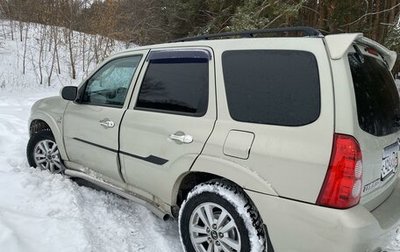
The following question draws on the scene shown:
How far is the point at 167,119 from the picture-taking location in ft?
10.1

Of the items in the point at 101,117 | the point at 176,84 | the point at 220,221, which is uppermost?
the point at 176,84

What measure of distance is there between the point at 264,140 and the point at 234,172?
1.05ft

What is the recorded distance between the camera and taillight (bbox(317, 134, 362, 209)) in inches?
86.3

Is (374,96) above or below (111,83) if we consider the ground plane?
above

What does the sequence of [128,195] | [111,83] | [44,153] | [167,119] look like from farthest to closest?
[44,153]
[111,83]
[128,195]
[167,119]

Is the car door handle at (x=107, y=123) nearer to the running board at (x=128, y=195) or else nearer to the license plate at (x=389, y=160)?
the running board at (x=128, y=195)

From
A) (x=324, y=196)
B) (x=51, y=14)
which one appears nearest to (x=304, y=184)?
(x=324, y=196)

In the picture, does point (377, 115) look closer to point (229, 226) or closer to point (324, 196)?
point (324, 196)

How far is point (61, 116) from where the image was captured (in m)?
4.23

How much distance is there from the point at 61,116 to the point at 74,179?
31.3 inches

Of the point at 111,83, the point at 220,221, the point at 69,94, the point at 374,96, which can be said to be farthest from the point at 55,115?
the point at 374,96

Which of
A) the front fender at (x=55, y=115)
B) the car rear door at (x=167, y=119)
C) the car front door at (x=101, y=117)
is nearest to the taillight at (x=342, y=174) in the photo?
the car rear door at (x=167, y=119)

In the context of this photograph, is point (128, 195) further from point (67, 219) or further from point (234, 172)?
point (234, 172)

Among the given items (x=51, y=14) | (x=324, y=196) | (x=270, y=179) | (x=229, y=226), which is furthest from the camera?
(x=51, y=14)
